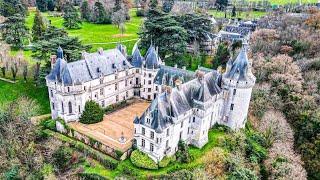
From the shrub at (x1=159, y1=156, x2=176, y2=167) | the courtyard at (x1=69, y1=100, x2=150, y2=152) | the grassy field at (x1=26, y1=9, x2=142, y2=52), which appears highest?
the grassy field at (x1=26, y1=9, x2=142, y2=52)

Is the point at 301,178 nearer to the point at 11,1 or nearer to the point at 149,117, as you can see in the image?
the point at 149,117

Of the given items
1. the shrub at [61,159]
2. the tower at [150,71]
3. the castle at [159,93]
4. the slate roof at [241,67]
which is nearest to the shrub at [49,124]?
the castle at [159,93]

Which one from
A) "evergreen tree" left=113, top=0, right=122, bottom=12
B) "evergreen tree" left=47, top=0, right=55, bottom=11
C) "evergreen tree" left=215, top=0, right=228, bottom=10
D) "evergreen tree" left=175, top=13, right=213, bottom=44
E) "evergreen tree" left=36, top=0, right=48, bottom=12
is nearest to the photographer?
"evergreen tree" left=175, top=13, right=213, bottom=44

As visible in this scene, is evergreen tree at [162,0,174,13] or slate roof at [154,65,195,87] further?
evergreen tree at [162,0,174,13]

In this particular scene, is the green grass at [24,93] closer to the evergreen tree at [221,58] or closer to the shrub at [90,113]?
the shrub at [90,113]

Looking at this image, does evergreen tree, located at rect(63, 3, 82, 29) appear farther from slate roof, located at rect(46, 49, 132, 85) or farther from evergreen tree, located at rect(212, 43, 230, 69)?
evergreen tree, located at rect(212, 43, 230, 69)

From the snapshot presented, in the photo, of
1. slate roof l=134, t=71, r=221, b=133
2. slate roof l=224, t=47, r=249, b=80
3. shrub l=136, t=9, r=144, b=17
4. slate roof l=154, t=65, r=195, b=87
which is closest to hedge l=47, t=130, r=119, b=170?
slate roof l=134, t=71, r=221, b=133

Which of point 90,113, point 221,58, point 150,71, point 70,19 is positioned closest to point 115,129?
point 90,113

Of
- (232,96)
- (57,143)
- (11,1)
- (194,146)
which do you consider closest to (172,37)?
(232,96)
